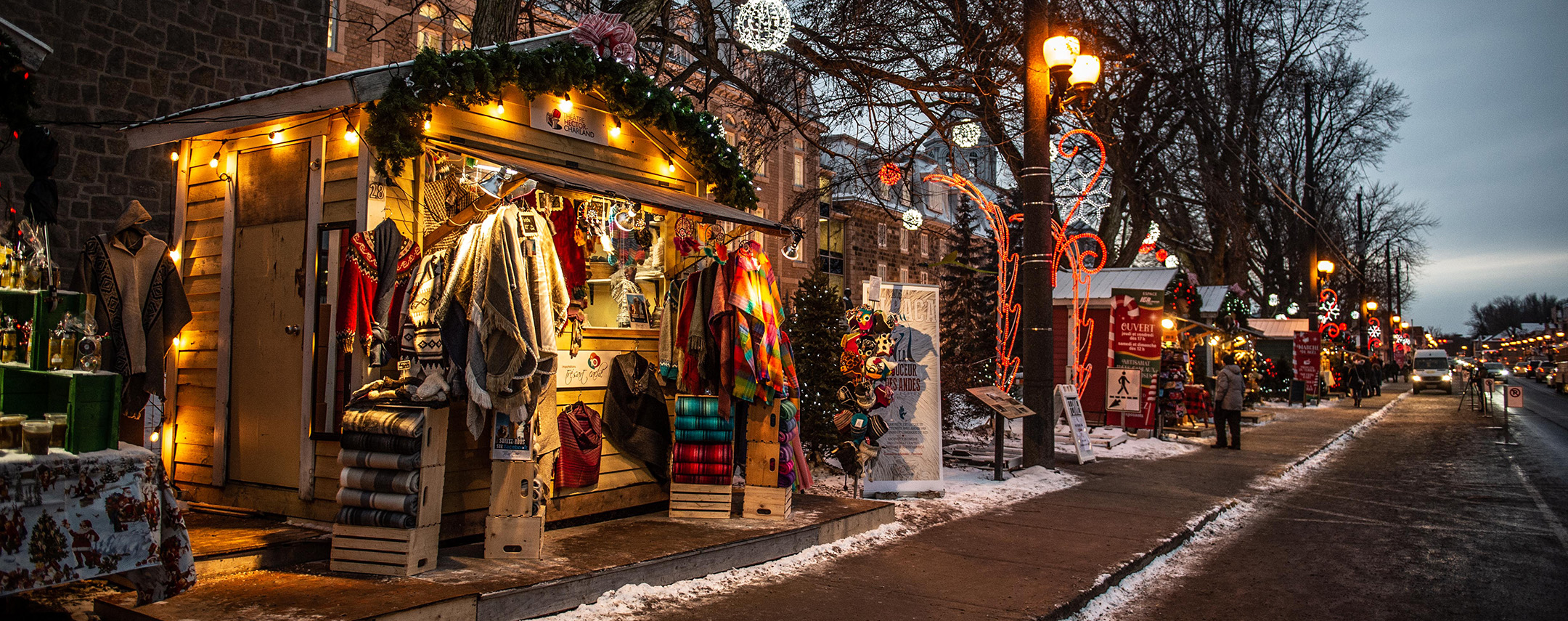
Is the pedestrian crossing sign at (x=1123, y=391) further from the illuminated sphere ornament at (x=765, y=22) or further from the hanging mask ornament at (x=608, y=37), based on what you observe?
the hanging mask ornament at (x=608, y=37)

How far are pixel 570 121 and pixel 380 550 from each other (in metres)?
3.37

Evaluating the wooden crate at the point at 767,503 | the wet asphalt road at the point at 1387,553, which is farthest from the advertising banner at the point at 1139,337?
the wooden crate at the point at 767,503

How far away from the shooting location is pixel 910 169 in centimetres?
1307

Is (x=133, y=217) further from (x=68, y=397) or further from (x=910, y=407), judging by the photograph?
(x=910, y=407)

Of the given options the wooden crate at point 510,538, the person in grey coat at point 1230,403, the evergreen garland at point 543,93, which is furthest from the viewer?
the person in grey coat at point 1230,403

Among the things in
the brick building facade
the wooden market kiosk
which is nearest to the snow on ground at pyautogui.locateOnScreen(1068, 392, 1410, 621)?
the wooden market kiosk

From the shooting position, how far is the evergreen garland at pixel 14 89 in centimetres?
547

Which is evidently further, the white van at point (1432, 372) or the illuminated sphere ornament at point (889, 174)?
the white van at point (1432, 372)

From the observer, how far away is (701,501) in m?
7.04

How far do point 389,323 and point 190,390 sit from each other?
2030mm

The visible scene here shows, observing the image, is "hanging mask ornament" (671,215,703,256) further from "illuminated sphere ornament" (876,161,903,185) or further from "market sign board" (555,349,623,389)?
"illuminated sphere ornament" (876,161,903,185)

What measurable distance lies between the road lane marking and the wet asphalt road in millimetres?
30

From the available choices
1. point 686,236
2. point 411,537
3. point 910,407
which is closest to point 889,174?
point 910,407

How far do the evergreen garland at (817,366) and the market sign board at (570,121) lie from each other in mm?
3977
